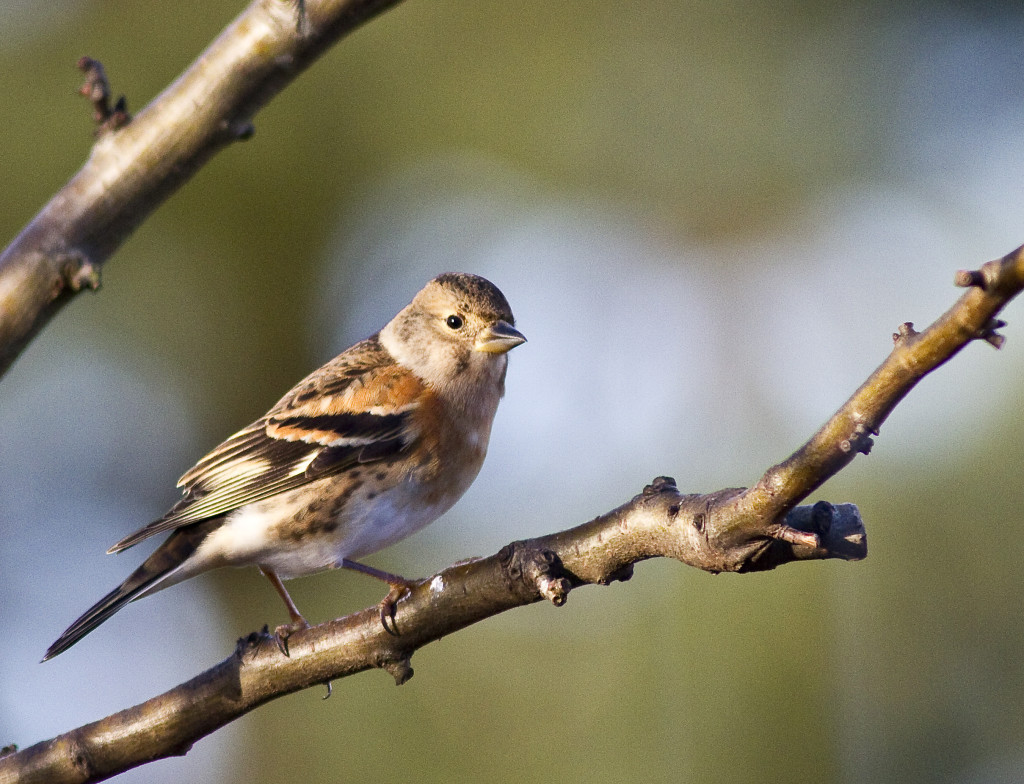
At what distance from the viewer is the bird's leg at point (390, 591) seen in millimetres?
2973

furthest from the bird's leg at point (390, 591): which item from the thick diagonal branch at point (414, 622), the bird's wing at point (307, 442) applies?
the bird's wing at point (307, 442)

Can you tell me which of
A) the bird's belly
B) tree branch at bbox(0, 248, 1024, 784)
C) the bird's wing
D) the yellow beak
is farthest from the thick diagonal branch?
the yellow beak

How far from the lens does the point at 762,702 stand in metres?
6.51

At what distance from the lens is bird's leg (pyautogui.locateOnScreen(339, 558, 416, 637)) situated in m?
2.97

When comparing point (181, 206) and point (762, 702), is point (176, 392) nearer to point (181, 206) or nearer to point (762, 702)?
point (181, 206)

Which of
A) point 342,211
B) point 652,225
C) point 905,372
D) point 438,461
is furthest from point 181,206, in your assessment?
point 905,372

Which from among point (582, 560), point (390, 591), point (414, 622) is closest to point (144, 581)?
point (390, 591)

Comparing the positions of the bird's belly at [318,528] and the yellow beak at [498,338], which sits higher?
the yellow beak at [498,338]

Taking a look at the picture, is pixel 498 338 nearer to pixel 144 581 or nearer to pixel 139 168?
pixel 144 581

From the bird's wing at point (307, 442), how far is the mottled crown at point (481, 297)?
1.62 ft

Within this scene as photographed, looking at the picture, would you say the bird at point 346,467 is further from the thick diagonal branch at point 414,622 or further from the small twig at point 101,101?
the small twig at point 101,101

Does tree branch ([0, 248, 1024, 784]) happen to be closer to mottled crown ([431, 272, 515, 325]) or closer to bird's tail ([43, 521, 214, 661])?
bird's tail ([43, 521, 214, 661])

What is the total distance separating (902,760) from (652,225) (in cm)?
614

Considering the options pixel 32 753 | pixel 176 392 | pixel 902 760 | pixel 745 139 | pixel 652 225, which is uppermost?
pixel 745 139
